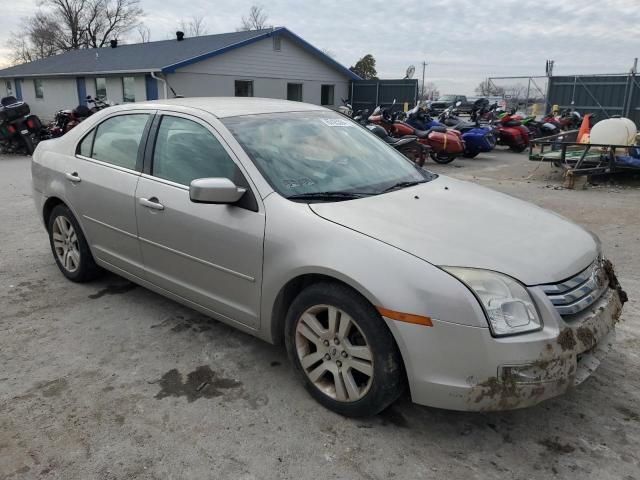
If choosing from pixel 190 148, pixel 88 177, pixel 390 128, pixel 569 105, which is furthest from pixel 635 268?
pixel 569 105

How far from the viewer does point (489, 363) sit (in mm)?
2240

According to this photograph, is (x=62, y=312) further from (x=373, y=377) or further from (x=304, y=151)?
(x=373, y=377)

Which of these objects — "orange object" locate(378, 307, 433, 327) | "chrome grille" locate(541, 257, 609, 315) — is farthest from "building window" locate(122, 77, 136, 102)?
"chrome grille" locate(541, 257, 609, 315)

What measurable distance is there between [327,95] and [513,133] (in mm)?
13460

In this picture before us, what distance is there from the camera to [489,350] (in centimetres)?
223

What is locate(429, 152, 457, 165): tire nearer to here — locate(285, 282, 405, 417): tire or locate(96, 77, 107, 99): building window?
locate(285, 282, 405, 417): tire

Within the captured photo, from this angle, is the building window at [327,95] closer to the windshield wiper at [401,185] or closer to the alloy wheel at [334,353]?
the windshield wiper at [401,185]

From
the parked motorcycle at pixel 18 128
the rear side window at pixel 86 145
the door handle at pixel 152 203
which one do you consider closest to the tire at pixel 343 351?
the door handle at pixel 152 203

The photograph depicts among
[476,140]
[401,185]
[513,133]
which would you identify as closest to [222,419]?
[401,185]

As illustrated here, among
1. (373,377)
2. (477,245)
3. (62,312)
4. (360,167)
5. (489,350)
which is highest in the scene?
(360,167)

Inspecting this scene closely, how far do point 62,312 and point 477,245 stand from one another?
10.6ft

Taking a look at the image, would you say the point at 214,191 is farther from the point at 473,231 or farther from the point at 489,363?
the point at 489,363

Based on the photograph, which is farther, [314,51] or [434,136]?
[314,51]

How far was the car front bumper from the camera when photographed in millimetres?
2236
